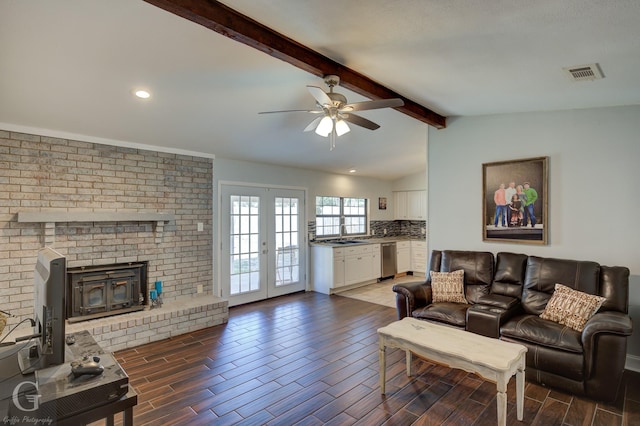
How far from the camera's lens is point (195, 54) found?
254 centimetres

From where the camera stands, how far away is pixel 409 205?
8352 mm

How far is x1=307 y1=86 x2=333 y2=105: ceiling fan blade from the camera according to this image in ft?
7.83

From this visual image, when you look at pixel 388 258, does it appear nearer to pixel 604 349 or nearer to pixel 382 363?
pixel 382 363

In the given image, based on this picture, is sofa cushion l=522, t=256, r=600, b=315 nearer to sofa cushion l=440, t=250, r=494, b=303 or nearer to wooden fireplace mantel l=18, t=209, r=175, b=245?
sofa cushion l=440, t=250, r=494, b=303

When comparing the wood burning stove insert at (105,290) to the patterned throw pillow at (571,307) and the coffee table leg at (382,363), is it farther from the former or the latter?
the patterned throw pillow at (571,307)

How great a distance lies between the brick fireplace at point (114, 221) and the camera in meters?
3.47

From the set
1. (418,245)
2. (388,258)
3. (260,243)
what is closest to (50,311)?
(260,243)

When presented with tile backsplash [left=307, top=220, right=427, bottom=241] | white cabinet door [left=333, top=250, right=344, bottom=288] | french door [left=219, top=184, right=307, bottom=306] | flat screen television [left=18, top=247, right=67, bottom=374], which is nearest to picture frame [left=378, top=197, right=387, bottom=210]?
tile backsplash [left=307, top=220, right=427, bottom=241]

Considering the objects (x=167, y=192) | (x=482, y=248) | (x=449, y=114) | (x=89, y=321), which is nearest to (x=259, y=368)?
(x=89, y=321)

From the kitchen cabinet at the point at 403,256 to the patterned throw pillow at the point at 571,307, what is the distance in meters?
4.47

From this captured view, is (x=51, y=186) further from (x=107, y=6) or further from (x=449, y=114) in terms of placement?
(x=449, y=114)

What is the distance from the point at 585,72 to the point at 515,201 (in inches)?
65.2

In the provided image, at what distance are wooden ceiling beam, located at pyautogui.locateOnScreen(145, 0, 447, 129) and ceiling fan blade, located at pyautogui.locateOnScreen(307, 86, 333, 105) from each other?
23 centimetres

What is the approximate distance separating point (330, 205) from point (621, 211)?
4.63 m
